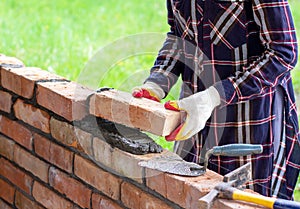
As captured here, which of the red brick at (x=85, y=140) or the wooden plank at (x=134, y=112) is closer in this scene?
the wooden plank at (x=134, y=112)

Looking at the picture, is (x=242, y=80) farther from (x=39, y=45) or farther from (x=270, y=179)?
(x=39, y=45)

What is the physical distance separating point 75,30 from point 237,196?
4.86m

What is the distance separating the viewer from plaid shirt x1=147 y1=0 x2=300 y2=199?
1.96 m

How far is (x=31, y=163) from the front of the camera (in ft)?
8.47

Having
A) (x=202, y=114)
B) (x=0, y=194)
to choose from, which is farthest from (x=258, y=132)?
(x=0, y=194)

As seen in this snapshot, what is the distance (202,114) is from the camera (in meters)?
1.93

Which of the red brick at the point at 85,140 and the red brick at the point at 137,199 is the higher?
the red brick at the point at 85,140

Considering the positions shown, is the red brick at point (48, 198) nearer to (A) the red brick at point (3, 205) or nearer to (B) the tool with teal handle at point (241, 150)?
(A) the red brick at point (3, 205)

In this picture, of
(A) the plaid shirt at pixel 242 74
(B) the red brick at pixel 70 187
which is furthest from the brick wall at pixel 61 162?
(A) the plaid shirt at pixel 242 74

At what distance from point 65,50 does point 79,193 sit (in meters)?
3.11

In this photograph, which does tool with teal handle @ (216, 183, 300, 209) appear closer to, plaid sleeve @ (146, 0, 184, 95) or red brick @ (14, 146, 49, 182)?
plaid sleeve @ (146, 0, 184, 95)

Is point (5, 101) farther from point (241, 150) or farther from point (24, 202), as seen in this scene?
point (241, 150)

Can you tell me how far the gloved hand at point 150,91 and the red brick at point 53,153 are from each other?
1.31ft

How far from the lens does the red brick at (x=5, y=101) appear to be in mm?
2686
